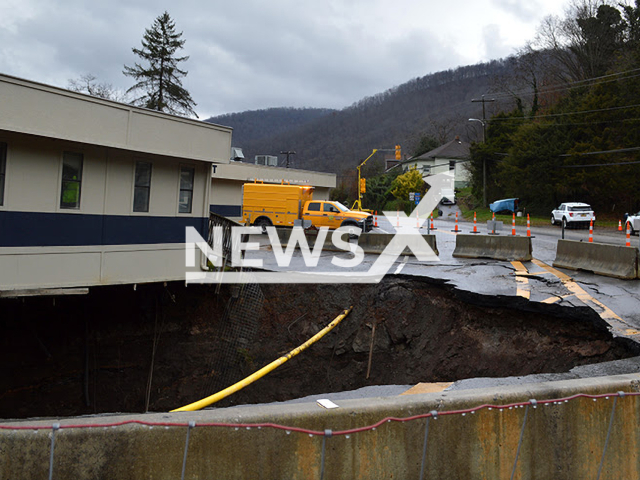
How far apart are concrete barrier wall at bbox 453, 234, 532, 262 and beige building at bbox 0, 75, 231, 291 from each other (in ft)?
28.4

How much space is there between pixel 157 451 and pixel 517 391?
249cm

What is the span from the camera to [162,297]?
13.1 m

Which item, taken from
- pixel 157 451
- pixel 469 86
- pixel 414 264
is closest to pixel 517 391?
pixel 157 451

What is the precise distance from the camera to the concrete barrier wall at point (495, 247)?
1473cm

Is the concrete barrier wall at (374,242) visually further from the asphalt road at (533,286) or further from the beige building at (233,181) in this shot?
the beige building at (233,181)

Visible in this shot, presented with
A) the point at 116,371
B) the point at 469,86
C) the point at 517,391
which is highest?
the point at 469,86

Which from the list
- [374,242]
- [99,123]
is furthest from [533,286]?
[99,123]

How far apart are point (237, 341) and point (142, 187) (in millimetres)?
4757

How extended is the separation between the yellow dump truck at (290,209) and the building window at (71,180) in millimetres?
16161

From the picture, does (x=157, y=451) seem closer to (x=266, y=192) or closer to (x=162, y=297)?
(x=162, y=297)

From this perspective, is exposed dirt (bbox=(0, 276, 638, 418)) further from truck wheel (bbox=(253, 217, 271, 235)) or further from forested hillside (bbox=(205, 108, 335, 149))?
forested hillside (bbox=(205, 108, 335, 149))

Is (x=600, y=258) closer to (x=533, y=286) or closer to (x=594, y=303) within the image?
(x=533, y=286)

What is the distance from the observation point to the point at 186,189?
11641 mm
